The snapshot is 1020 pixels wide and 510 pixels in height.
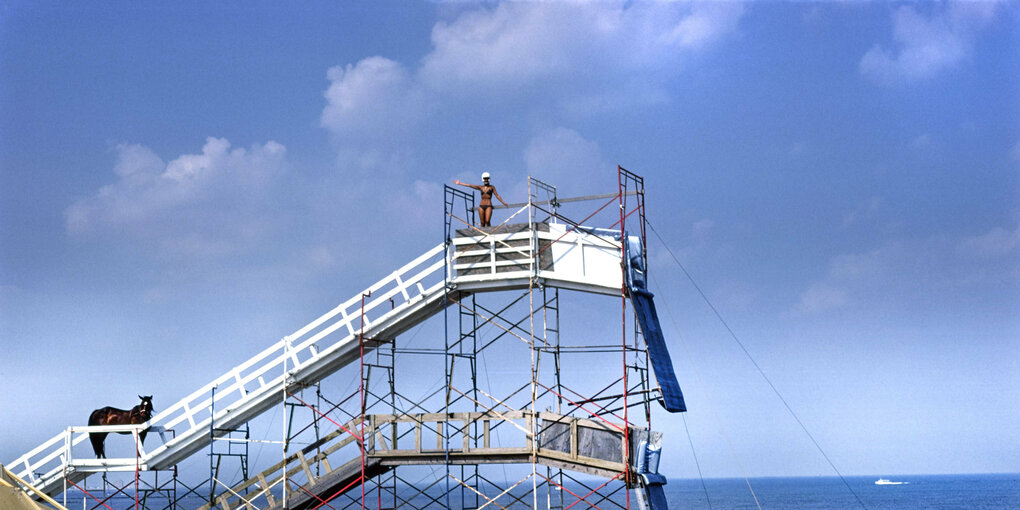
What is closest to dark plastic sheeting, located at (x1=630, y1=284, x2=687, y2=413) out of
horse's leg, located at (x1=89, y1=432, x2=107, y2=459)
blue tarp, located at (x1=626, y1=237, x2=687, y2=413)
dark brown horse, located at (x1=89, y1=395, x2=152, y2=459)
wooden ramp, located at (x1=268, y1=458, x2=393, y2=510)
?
blue tarp, located at (x1=626, y1=237, x2=687, y2=413)

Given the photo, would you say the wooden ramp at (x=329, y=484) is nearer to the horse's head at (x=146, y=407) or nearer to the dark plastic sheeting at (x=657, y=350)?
the horse's head at (x=146, y=407)

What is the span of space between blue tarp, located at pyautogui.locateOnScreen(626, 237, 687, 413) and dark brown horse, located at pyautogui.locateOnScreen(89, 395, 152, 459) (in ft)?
40.2

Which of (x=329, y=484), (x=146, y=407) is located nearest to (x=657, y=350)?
(x=329, y=484)

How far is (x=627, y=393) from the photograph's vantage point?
22.3 meters

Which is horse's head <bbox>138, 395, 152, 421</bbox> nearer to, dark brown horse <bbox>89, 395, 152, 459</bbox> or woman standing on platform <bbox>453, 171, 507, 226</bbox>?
dark brown horse <bbox>89, 395, 152, 459</bbox>

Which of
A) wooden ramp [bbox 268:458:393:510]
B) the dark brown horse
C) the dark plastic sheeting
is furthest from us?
the dark brown horse

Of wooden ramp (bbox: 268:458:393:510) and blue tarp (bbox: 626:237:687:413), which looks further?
wooden ramp (bbox: 268:458:393:510)

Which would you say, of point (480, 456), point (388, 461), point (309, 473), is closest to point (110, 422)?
point (309, 473)

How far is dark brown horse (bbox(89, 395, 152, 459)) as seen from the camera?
25859 millimetres

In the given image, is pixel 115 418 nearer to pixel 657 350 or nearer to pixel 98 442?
pixel 98 442

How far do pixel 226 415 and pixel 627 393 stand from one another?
32.0 ft

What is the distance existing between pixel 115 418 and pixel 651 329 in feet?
44.8

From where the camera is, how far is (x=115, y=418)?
26359 mm

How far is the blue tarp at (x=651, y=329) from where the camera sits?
73.0ft
